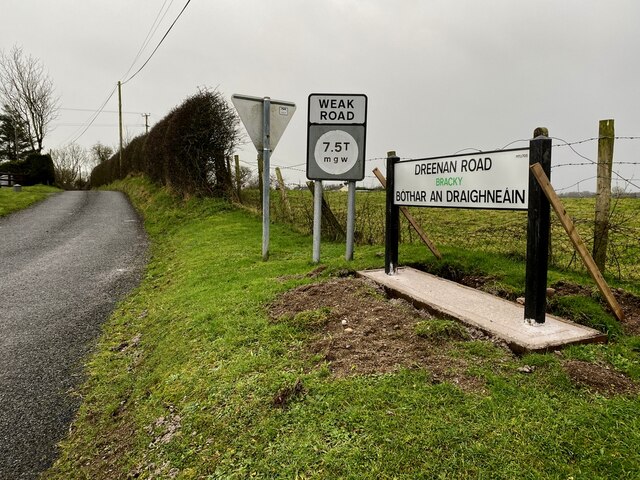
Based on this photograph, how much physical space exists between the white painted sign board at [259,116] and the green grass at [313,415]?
344 centimetres

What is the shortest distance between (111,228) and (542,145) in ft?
40.2

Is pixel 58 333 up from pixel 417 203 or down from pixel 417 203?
down

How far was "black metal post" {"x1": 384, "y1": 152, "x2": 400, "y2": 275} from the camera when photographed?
5.34 metres

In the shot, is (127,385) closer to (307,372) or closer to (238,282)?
(307,372)

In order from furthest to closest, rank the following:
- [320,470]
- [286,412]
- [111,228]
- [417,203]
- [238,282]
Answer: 1. [111,228]
2. [238,282]
3. [417,203]
4. [286,412]
5. [320,470]

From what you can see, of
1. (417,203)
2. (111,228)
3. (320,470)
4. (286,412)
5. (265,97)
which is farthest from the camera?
(111,228)

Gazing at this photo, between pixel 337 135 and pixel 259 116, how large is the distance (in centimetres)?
159

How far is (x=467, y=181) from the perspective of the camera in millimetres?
4348

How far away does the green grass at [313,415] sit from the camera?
7.02ft

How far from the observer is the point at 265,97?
7.17m

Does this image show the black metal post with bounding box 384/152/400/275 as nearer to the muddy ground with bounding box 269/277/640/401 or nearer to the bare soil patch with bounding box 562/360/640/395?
the muddy ground with bounding box 269/277/640/401

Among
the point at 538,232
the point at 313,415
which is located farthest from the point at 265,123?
the point at 313,415

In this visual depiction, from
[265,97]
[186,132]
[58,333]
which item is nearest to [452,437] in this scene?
[58,333]

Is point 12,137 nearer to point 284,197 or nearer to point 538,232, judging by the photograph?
point 284,197
